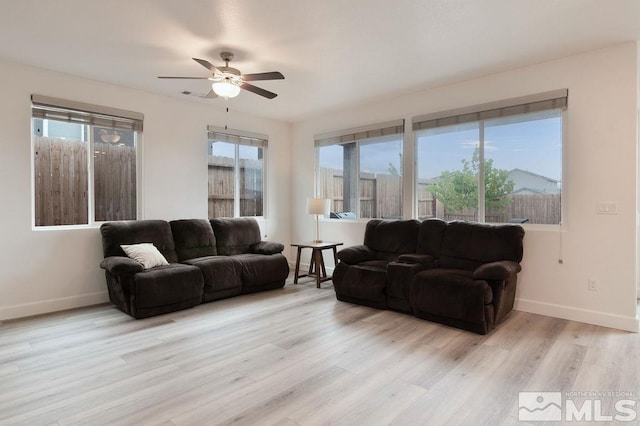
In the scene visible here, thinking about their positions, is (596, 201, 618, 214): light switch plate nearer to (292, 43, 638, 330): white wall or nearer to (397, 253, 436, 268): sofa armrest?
(292, 43, 638, 330): white wall

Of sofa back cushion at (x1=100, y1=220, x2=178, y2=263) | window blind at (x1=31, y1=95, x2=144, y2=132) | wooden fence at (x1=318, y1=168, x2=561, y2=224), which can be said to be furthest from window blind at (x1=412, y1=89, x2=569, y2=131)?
window blind at (x1=31, y1=95, x2=144, y2=132)

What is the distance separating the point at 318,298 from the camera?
443 centimetres

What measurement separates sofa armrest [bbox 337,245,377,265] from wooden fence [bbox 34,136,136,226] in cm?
280

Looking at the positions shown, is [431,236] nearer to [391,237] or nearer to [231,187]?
[391,237]

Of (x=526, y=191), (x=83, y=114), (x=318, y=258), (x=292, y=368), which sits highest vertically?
(x=83, y=114)

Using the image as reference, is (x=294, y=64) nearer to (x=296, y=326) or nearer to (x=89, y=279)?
(x=296, y=326)

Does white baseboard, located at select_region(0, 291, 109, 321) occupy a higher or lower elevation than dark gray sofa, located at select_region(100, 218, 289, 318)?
A: lower

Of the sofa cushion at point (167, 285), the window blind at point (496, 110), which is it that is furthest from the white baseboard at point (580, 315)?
the sofa cushion at point (167, 285)

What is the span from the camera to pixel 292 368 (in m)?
2.55

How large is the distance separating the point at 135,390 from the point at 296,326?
4.95 feet

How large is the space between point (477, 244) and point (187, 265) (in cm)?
327

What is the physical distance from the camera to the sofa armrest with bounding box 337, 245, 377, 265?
14.2ft

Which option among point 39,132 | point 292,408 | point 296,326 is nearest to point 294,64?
point 296,326

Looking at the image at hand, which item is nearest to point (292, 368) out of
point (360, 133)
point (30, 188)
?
point (30, 188)
